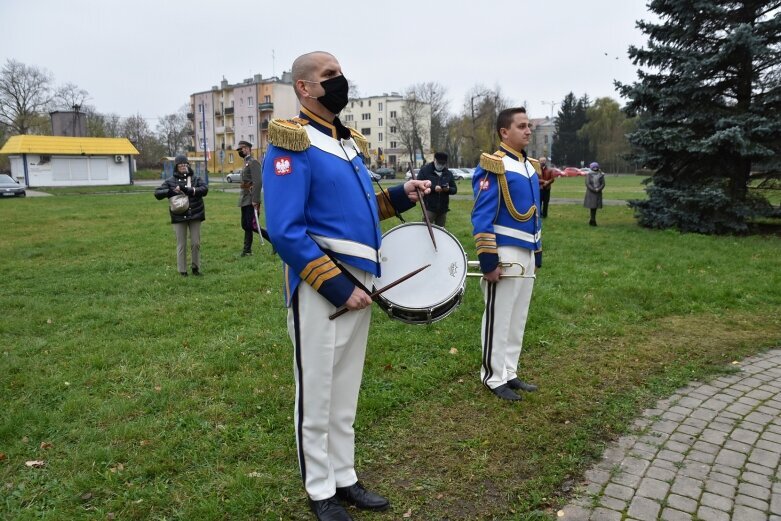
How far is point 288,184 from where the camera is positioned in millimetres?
2771

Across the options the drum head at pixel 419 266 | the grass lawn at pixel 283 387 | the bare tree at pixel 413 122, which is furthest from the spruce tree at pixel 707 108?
the bare tree at pixel 413 122

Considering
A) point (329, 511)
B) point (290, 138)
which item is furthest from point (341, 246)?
point (329, 511)

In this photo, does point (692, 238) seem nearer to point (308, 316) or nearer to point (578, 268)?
point (578, 268)

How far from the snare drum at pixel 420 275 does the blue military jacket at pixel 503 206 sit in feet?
2.74

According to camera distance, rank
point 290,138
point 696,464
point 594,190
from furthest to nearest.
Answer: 1. point 594,190
2. point 696,464
3. point 290,138

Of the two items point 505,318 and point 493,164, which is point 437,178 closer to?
point 493,164

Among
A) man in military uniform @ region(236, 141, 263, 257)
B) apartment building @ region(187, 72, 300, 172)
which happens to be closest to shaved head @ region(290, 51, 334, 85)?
man in military uniform @ region(236, 141, 263, 257)

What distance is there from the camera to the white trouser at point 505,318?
4660 millimetres

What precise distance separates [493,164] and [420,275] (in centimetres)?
150

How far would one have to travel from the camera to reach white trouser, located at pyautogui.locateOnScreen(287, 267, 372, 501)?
2939mm

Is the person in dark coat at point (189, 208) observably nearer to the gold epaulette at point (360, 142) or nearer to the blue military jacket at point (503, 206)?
the blue military jacket at point (503, 206)

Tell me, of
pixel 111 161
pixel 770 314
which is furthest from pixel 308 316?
pixel 111 161

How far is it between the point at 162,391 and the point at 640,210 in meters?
13.5

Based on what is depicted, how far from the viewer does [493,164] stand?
455cm
